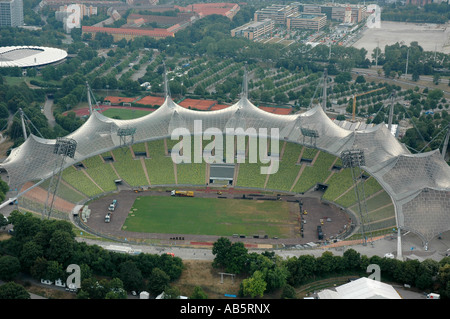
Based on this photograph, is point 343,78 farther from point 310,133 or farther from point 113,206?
point 113,206

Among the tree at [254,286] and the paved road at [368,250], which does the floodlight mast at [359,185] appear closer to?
the paved road at [368,250]

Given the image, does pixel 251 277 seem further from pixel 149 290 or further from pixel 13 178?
pixel 13 178

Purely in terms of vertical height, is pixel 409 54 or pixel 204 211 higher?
pixel 409 54

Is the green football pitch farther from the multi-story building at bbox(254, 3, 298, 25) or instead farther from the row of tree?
the multi-story building at bbox(254, 3, 298, 25)

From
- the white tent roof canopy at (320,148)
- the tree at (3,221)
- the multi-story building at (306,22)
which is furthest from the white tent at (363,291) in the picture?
the multi-story building at (306,22)

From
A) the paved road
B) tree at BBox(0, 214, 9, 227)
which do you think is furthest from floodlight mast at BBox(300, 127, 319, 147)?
tree at BBox(0, 214, 9, 227)

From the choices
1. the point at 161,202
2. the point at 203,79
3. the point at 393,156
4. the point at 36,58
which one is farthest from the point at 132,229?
the point at 36,58
